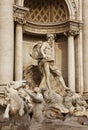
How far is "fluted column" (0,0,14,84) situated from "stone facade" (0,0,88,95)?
79 centimetres

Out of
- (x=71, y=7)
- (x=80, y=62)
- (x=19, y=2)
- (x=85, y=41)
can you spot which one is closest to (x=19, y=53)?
(x=19, y=2)

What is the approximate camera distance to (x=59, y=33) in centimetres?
2614

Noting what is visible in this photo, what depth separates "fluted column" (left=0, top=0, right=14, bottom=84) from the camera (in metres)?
21.7

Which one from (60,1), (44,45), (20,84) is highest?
(60,1)

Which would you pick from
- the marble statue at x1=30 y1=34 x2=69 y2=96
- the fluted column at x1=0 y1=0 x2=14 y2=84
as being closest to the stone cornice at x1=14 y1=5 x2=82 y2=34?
the marble statue at x1=30 y1=34 x2=69 y2=96

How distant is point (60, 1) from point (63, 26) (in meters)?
1.64

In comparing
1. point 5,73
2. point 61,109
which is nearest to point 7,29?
point 5,73

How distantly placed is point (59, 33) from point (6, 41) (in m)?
5.14

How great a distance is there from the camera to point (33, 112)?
1725 centimetres

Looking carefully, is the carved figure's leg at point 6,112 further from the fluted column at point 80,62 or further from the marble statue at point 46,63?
the fluted column at point 80,62

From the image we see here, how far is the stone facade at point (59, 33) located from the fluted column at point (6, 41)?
79 centimetres

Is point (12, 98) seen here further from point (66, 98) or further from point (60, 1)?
point (60, 1)

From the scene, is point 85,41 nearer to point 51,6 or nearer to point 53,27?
point 53,27

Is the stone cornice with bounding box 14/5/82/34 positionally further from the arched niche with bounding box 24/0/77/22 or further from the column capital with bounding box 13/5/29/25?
the column capital with bounding box 13/5/29/25
